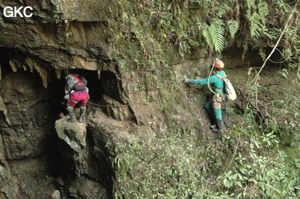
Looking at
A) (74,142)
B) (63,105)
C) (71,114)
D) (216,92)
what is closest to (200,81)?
(216,92)

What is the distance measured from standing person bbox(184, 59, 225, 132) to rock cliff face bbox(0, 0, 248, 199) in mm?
349

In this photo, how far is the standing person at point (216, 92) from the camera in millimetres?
6754

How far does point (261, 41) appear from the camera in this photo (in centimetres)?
802

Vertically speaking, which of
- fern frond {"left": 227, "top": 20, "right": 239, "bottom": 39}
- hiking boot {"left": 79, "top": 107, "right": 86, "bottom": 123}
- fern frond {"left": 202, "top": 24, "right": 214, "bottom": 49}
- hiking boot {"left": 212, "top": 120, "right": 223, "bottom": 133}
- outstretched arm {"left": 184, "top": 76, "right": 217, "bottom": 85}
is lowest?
hiking boot {"left": 212, "top": 120, "right": 223, "bottom": 133}

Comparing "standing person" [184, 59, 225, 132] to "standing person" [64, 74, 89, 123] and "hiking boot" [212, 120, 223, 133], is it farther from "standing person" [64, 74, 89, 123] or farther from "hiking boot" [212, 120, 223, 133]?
"standing person" [64, 74, 89, 123]

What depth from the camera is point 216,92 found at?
22.7 feet

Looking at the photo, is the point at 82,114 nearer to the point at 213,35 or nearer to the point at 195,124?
the point at 195,124

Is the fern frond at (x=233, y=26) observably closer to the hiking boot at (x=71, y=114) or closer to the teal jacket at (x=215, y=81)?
the teal jacket at (x=215, y=81)

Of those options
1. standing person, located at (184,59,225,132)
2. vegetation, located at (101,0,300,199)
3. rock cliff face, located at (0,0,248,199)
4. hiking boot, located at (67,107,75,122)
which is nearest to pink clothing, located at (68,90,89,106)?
hiking boot, located at (67,107,75,122)

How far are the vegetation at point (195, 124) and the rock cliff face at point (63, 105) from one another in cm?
20

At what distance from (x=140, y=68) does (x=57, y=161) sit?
12.2ft

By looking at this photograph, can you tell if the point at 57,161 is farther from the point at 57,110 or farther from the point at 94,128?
the point at 94,128

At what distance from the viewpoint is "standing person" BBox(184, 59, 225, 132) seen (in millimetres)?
6754

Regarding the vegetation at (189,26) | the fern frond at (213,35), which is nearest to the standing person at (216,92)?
the fern frond at (213,35)
